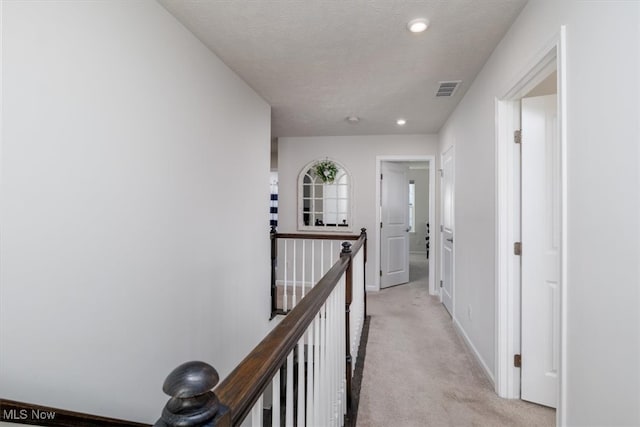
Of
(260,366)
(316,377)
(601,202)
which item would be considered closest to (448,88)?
(601,202)

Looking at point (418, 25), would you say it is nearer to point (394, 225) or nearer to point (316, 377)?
point (316, 377)

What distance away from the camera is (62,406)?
140 cm

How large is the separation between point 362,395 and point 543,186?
1.83 meters

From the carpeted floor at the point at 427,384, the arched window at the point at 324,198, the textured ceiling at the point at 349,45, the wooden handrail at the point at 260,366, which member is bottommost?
Answer: the carpeted floor at the point at 427,384

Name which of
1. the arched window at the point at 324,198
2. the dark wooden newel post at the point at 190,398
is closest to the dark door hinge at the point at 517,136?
the dark wooden newel post at the point at 190,398

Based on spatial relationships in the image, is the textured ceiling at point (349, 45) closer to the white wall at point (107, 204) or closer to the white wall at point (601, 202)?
the white wall at point (107, 204)

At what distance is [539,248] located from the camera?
83.3 inches

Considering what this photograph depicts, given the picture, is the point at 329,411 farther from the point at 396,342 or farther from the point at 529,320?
the point at 396,342

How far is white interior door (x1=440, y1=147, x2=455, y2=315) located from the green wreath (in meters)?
1.62

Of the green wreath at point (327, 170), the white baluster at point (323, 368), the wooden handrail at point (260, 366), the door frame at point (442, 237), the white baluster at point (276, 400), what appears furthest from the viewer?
the green wreath at point (327, 170)

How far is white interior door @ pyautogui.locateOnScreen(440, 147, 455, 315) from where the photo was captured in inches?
158

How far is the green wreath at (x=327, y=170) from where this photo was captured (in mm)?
5297

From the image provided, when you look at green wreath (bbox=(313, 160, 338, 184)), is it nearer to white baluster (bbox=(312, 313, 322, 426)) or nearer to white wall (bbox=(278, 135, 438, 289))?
white wall (bbox=(278, 135, 438, 289))

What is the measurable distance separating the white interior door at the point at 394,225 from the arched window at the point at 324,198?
582mm
